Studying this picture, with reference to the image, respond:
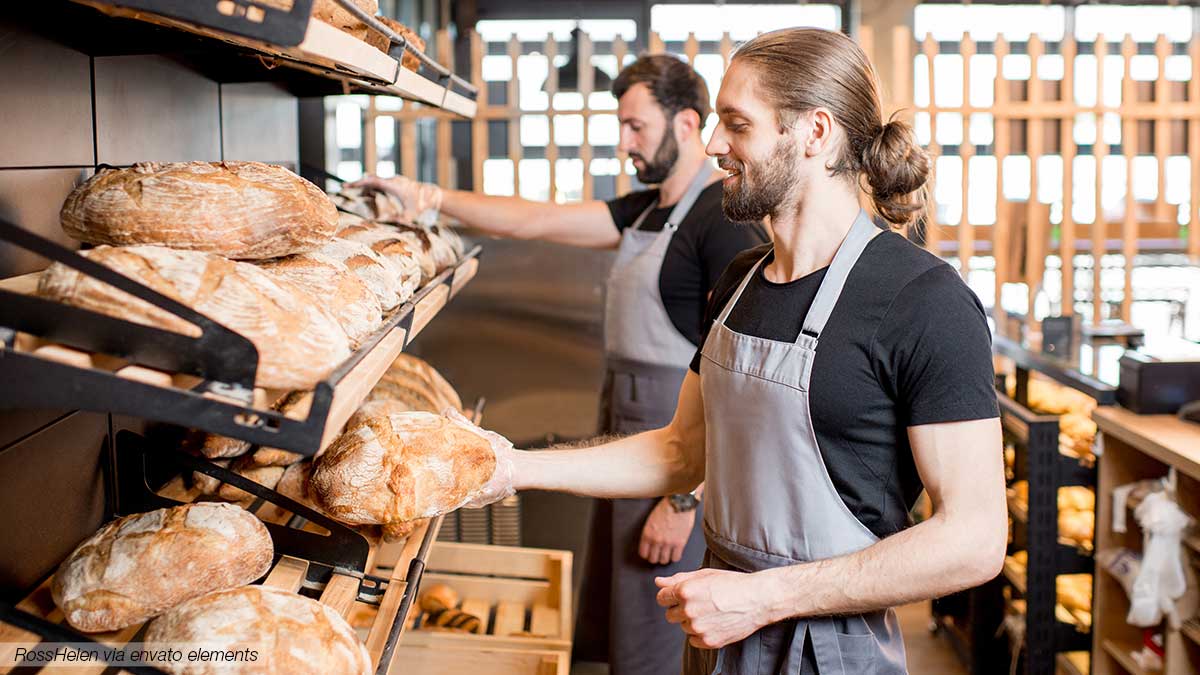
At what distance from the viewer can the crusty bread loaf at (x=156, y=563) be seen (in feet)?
3.63

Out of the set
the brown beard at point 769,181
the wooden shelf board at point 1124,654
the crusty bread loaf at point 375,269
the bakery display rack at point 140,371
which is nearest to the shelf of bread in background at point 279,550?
the crusty bread loaf at point 375,269

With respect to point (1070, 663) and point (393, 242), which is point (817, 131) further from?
point (1070, 663)

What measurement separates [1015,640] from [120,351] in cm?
318

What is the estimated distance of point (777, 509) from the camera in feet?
5.30

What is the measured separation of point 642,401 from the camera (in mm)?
2910

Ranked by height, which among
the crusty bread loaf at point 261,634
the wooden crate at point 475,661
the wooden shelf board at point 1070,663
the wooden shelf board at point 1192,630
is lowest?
the wooden shelf board at point 1070,663

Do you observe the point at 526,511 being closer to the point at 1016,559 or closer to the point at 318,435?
the point at 1016,559

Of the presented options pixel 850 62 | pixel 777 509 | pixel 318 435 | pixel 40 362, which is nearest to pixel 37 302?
pixel 40 362

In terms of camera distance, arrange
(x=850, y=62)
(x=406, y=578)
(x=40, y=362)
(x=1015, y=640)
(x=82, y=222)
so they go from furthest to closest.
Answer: (x=1015, y=640)
(x=850, y=62)
(x=406, y=578)
(x=82, y=222)
(x=40, y=362)

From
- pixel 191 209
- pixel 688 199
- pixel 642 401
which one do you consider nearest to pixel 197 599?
pixel 191 209

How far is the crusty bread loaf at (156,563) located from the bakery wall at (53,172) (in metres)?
0.13

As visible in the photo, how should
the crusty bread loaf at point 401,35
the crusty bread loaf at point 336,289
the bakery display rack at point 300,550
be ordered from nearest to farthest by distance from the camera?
the crusty bread loaf at point 336,289
the bakery display rack at point 300,550
the crusty bread loaf at point 401,35

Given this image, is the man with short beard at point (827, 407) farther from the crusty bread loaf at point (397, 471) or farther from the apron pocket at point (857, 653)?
the crusty bread loaf at point (397, 471)

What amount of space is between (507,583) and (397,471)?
1358 millimetres
